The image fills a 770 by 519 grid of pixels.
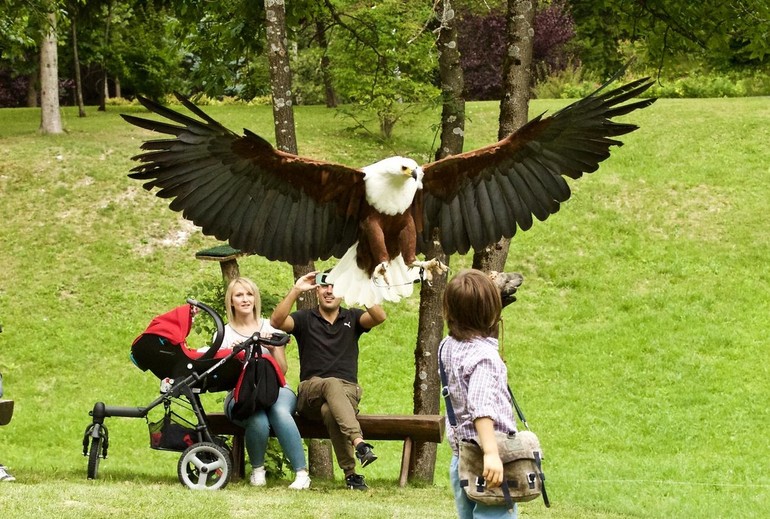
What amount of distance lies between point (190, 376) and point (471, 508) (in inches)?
104

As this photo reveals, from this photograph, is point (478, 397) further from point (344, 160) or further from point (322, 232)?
point (344, 160)

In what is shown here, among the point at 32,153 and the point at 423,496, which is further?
the point at 32,153

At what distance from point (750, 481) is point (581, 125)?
15.5 ft

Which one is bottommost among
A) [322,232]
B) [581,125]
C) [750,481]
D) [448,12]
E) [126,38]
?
[750,481]

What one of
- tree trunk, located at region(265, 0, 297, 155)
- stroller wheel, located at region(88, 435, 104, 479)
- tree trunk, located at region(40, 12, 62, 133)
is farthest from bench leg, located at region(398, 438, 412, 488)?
tree trunk, located at region(40, 12, 62, 133)

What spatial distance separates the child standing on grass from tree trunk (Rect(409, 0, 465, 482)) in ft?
11.6

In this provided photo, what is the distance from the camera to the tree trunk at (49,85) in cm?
1583

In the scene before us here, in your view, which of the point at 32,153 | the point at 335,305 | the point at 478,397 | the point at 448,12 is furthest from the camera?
the point at 32,153

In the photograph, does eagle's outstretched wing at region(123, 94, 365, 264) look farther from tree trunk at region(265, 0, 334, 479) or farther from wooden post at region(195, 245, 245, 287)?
wooden post at region(195, 245, 245, 287)

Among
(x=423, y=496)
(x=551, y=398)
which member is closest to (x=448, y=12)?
(x=423, y=496)

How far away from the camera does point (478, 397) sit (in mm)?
3164

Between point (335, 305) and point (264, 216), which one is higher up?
point (264, 216)

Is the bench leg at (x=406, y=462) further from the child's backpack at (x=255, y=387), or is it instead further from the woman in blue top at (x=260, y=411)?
the child's backpack at (x=255, y=387)

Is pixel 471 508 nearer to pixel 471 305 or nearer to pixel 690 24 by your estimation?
pixel 471 305
